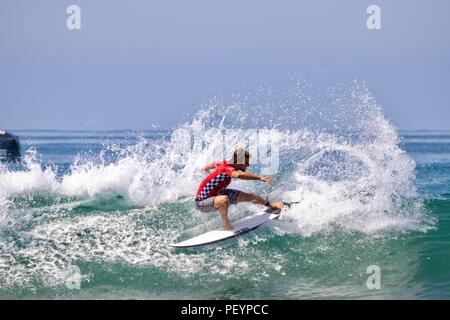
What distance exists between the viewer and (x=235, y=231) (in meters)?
10.3

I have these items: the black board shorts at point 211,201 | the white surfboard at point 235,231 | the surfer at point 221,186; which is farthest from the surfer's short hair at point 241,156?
the white surfboard at point 235,231

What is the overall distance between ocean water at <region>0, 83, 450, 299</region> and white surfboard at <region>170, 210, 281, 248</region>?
212 mm

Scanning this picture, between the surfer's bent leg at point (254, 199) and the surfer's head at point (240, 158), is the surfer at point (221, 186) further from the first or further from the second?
the surfer's bent leg at point (254, 199)

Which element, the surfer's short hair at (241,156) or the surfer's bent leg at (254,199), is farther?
the surfer's bent leg at (254,199)

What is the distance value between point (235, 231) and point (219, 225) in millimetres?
975

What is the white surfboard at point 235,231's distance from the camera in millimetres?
10039

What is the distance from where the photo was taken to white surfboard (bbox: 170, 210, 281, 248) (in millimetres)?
10039

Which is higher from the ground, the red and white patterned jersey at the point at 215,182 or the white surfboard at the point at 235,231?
the red and white patterned jersey at the point at 215,182

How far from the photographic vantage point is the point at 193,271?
9617mm

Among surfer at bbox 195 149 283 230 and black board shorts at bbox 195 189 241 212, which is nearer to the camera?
surfer at bbox 195 149 283 230

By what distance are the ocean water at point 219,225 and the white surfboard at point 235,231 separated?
212 millimetres

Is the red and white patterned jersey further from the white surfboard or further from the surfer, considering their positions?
the white surfboard

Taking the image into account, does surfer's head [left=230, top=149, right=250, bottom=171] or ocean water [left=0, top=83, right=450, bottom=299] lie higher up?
surfer's head [left=230, top=149, right=250, bottom=171]

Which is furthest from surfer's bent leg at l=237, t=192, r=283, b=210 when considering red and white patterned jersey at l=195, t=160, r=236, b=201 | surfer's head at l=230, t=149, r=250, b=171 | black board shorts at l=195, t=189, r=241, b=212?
surfer's head at l=230, t=149, r=250, b=171
